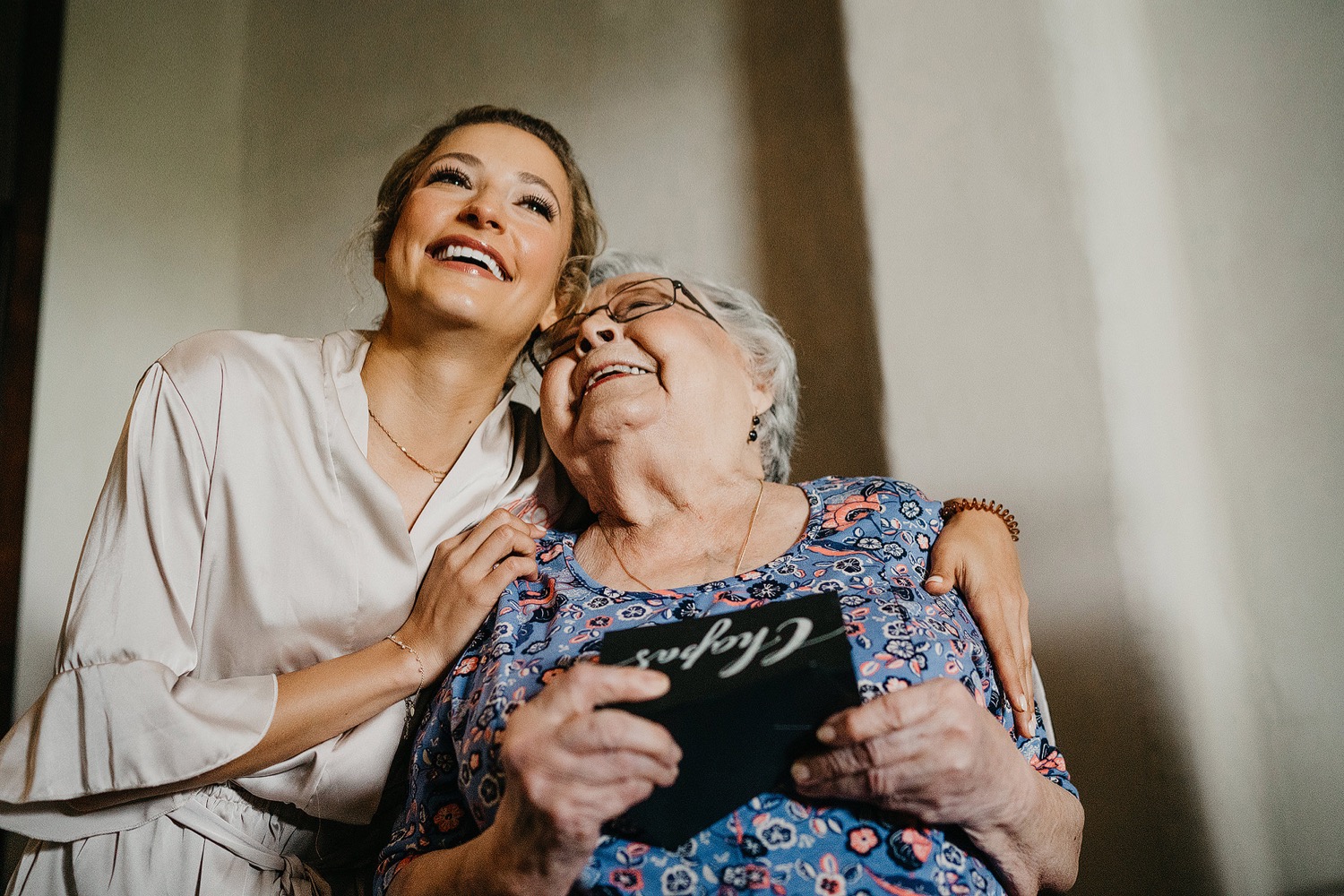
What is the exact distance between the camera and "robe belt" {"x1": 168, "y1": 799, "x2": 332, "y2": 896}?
4.30 feet

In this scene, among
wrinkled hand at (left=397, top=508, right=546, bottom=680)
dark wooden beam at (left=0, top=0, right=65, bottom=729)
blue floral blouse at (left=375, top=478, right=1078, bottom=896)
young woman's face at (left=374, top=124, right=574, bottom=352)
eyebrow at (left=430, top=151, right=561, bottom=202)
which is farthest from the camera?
dark wooden beam at (left=0, top=0, right=65, bottom=729)

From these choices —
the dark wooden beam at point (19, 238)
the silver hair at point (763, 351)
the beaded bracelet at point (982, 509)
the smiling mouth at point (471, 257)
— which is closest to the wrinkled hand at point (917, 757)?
the beaded bracelet at point (982, 509)

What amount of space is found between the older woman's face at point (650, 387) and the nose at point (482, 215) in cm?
24

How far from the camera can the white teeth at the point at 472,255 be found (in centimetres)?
154

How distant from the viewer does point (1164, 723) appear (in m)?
1.46

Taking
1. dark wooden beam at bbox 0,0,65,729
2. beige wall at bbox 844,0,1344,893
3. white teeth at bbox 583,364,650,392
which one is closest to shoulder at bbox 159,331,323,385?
white teeth at bbox 583,364,650,392

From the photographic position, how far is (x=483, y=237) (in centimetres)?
154

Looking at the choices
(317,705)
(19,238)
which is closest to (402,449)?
(317,705)

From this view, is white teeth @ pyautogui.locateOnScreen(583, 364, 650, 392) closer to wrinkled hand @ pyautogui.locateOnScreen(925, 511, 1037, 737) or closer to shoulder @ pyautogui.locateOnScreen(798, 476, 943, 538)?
shoulder @ pyautogui.locateOnScreen(798, 476, 943, 538)

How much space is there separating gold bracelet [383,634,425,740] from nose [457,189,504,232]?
2.18 ft

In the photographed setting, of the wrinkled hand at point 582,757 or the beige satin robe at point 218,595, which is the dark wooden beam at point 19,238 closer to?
the beige satin robe at point 218,595

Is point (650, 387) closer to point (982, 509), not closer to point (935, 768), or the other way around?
point (982, 509)

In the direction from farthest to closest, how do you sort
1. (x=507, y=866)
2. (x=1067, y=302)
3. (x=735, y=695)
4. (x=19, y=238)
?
(x=19, y=238) → (x=1067, y=302) → (x=507, y=866) → (x=735, y=695)

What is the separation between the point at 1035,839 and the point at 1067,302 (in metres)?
0.95
